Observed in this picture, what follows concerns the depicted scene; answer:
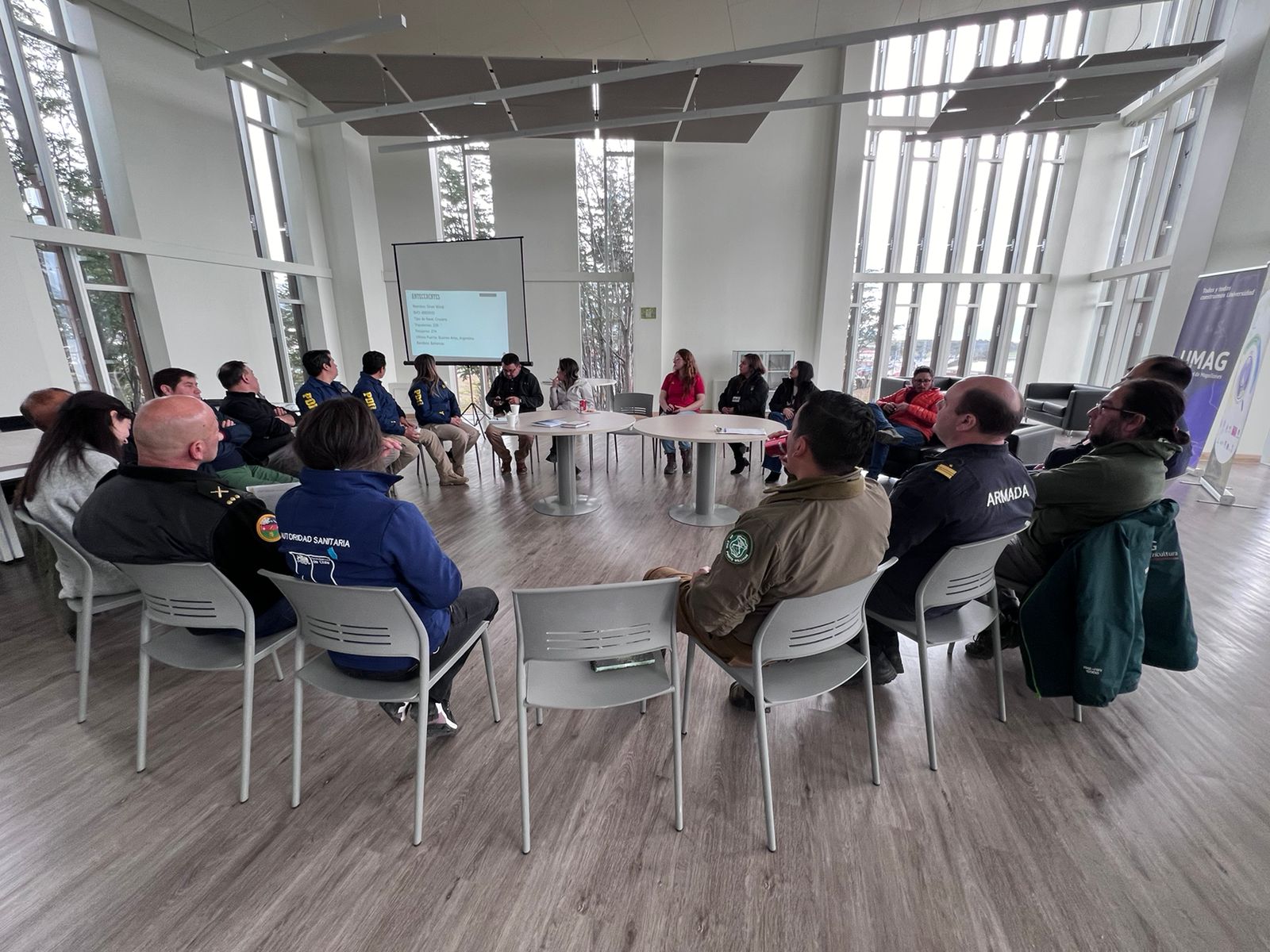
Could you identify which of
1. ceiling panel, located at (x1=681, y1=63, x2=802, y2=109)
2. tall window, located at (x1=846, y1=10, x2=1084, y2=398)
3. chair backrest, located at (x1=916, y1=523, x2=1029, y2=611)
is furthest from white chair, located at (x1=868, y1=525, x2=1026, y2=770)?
tall window, located at (x1=846, y1=10, x2=1084, y2=398)

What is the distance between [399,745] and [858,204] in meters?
9.27

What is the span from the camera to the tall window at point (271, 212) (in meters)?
7.27

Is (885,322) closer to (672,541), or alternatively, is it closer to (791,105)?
(791,105)

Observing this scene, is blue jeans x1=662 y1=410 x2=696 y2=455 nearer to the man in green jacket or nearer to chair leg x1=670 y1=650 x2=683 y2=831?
the man in green jacket

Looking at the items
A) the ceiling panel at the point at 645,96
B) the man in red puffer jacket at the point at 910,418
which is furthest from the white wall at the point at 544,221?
the man in red puffer jacket at the point at 910,418

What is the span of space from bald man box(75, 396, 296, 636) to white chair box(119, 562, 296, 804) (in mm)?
80

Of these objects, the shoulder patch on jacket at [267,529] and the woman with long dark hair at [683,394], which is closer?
the shoulder patch on jacket at [267,529]

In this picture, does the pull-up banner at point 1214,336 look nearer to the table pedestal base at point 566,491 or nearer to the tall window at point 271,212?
the table pedestal base at point 566,491

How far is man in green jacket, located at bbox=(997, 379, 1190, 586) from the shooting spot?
1.76 metres

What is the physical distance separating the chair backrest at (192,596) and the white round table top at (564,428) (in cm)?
254

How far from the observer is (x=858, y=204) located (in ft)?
26.2

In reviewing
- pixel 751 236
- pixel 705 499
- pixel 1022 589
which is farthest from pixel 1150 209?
pixel 1022 589

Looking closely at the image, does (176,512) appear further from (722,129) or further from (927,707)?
(722,129)

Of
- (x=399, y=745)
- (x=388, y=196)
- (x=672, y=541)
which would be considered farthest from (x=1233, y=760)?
(x=388, y=196)
